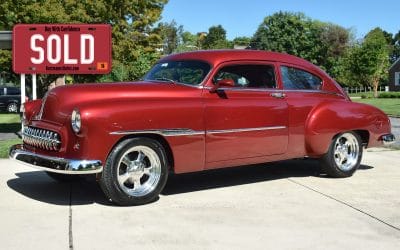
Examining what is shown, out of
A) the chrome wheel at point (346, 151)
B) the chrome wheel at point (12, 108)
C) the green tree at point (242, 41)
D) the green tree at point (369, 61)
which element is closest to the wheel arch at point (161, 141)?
the chrome wheel at point (346, 151)

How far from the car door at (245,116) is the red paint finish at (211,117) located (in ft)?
0.04

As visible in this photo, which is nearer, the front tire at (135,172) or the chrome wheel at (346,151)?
the front tire at (135,172)

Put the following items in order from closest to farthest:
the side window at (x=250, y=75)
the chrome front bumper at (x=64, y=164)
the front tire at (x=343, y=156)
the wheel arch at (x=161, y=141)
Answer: the chrome front bumper at (x=64, y=164) < the wheel arch at (x=161, y=141) < the side window at (x=250, y=75) < the front tire at (x=343, y=156)

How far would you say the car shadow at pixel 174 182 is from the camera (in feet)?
22.1

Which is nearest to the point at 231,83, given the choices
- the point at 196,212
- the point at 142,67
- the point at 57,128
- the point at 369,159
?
the point at 196,212

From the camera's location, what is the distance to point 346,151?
8328 mm

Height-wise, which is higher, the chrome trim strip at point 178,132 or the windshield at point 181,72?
the windshield at point 181,72

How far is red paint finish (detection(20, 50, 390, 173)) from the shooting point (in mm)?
5973

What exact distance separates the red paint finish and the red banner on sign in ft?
19.2

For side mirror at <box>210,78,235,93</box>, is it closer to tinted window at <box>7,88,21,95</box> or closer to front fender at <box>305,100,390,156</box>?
front fender at <box>305,100,390,156</box>

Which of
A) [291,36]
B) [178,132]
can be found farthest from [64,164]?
[291,36]

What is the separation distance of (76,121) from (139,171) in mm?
924

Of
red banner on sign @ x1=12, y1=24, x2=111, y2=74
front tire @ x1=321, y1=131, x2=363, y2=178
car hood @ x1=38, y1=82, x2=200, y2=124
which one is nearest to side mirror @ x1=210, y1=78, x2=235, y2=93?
car hood @ x1=38, y1=82, x2=200, y2=124

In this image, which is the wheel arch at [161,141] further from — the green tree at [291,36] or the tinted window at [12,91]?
the green tree at [291,36]
